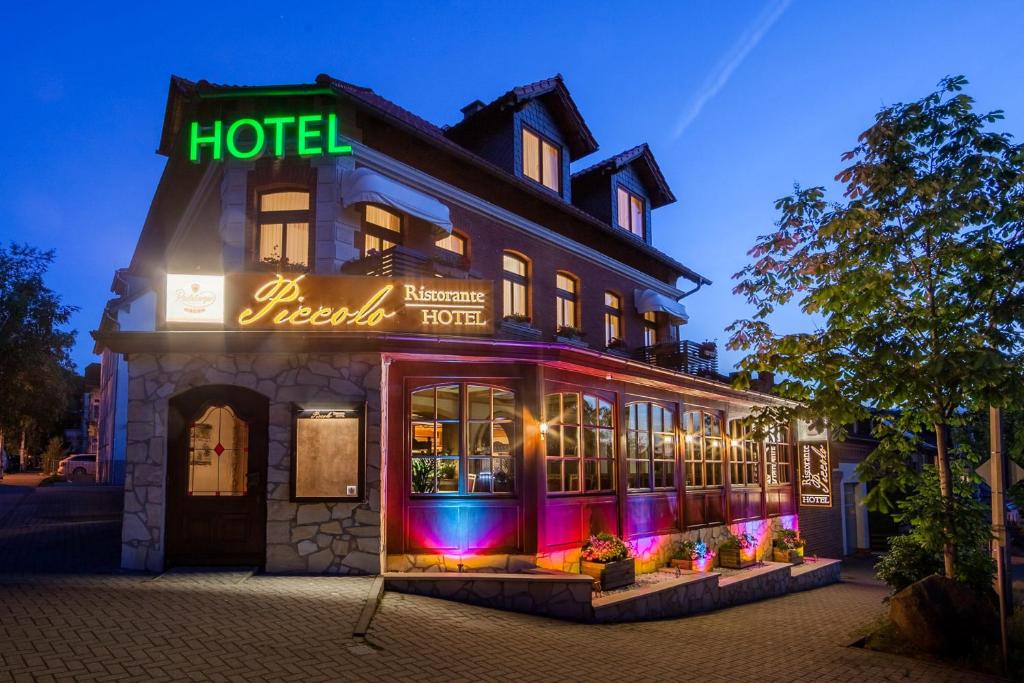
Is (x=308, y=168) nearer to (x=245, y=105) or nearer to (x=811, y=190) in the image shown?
(x=245, y=105)

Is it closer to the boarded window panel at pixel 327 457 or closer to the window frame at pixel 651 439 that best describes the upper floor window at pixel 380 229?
the boarded window panel at pixel 327 457

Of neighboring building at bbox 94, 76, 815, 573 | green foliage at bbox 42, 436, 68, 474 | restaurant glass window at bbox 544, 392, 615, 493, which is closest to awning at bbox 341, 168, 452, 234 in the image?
neighboring building at bbox 94, 76, 815, 573

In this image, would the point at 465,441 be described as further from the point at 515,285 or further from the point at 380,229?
the point at 515,285

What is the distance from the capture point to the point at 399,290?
1137cm

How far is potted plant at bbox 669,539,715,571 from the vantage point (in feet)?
47.4

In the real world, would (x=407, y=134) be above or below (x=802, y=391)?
above

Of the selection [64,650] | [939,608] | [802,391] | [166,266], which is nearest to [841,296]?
[802,391]

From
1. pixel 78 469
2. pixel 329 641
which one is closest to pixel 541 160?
pixel 329 641

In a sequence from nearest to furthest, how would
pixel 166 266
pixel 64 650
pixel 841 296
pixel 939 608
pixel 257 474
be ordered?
pixel 64 650, pixel 939 608, pixel 841 296, pixel 257 474, pixel 166 266

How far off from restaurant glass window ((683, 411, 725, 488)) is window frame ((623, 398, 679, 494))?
50 centimetres

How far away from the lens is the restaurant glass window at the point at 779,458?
19.6 meters

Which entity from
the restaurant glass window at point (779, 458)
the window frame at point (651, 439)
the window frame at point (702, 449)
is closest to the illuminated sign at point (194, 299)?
the window frame at point (651, 439)

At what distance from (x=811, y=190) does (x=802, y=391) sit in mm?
2852

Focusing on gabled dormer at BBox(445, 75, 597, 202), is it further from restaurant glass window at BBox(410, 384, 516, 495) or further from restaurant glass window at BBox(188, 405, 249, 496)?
restaurant glass window at BBox(188, 405, 249, 496)
